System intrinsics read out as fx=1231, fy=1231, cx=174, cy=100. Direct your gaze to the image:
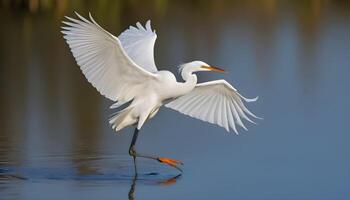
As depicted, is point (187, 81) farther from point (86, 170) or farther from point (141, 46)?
point (86, 170)

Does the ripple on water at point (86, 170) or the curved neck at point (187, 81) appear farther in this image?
the curved neck at point (187, 81)

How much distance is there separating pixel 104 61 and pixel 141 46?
3.00 feet

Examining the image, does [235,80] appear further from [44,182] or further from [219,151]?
[44,182]

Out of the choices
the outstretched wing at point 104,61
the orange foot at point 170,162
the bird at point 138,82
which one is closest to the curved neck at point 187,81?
the bird at point 138,82

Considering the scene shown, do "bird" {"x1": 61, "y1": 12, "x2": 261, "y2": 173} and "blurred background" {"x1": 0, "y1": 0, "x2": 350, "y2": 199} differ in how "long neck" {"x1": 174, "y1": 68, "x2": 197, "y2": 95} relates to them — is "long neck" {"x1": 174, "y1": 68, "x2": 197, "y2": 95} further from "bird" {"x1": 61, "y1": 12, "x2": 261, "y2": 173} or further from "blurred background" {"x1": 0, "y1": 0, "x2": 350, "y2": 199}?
"blurred background" {"x1": 0, "y1": 0, "x2": 350, "y2": 199}

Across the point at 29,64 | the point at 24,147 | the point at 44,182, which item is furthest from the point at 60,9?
the point at 44,182

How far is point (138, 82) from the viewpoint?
9266 millimetres

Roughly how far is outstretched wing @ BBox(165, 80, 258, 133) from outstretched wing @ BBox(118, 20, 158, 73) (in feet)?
1.22

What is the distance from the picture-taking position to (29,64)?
1515 centimetres

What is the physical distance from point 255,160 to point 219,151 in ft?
1.51

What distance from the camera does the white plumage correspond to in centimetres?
883

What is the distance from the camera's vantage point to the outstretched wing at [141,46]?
31.9 ft

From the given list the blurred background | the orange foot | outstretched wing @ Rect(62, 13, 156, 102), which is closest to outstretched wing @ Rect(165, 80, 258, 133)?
the blurred background

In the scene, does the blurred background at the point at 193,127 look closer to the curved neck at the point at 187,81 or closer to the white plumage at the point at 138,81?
the white plumage at the point at 138,81
